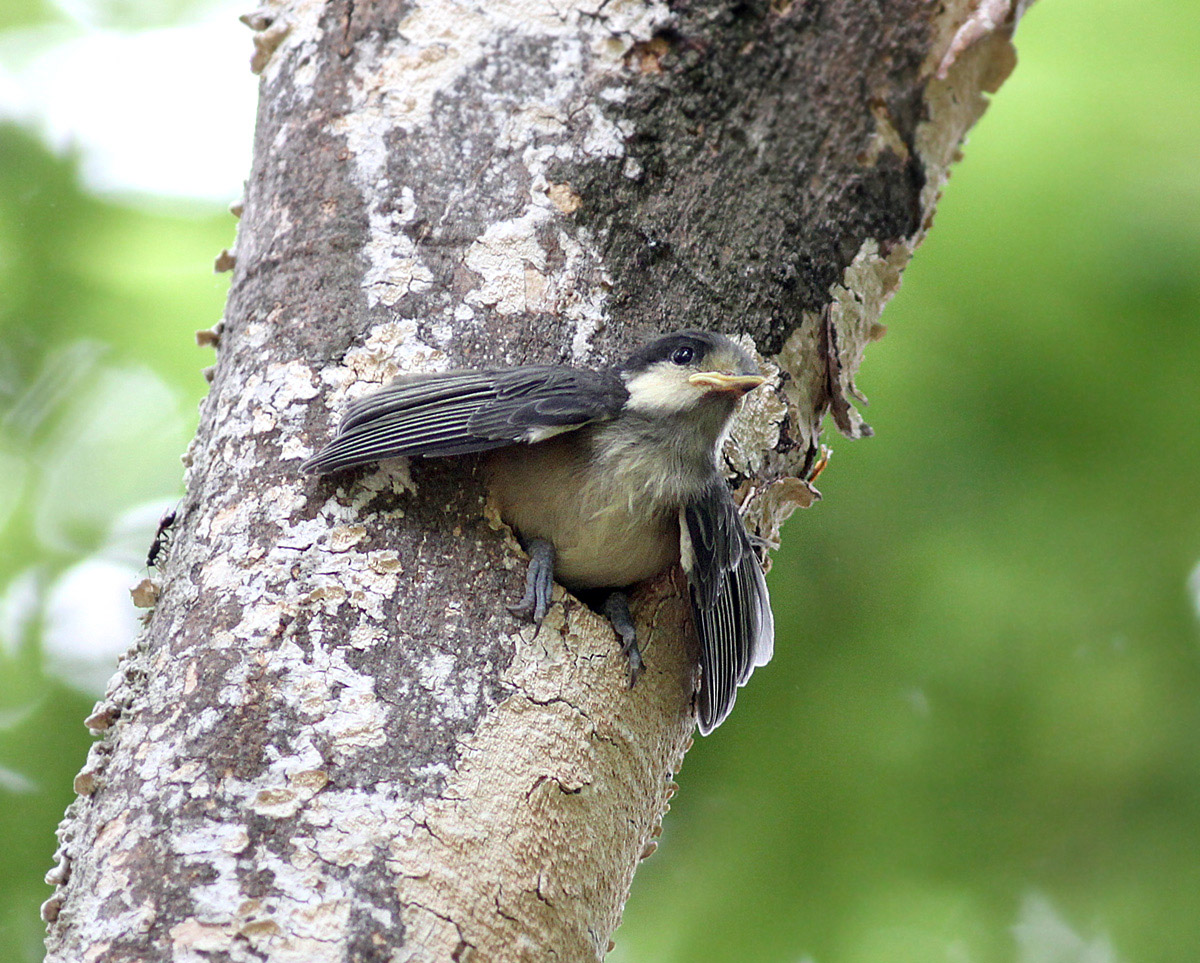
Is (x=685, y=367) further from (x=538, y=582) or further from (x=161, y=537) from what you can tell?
(x=161, y=537)

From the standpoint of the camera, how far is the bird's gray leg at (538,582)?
2395mm

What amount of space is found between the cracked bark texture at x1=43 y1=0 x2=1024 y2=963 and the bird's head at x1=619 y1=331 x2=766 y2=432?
0.21ft

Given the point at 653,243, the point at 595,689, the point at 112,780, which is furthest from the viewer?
the point at 653,243

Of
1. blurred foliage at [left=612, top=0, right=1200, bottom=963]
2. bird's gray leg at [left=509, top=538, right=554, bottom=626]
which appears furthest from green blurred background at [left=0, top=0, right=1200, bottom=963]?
bird's gray leg at [left=509, top=538, right=554, bottom=626]

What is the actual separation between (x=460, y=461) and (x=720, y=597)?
669 mm

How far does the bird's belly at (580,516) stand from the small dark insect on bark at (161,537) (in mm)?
711

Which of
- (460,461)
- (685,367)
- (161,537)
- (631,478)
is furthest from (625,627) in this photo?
(161,537)

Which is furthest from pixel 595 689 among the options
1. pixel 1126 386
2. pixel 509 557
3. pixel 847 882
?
pixel 1126 386

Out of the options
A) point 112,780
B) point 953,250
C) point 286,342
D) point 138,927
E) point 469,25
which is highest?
point 953,250

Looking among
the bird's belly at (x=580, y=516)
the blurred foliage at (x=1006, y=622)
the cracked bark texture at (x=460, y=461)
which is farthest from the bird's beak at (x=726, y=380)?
the blurred foliage at (x=1006, y=622)

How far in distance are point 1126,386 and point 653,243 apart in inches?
81.6

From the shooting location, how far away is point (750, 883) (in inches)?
152

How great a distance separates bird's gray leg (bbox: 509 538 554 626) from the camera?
239cm

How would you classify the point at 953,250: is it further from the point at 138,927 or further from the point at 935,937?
the point at 138,927
